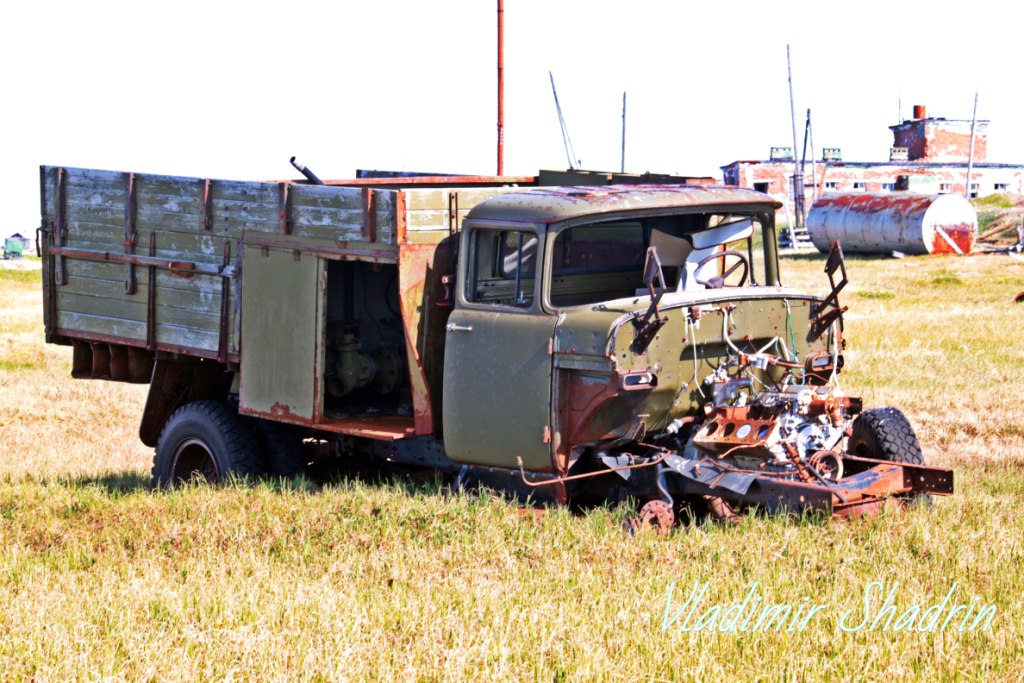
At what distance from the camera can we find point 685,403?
7.28 metres

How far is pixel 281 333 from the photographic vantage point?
8.34 m

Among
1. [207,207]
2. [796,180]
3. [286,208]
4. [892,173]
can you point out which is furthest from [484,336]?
[892,173]

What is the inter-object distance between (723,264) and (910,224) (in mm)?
29856

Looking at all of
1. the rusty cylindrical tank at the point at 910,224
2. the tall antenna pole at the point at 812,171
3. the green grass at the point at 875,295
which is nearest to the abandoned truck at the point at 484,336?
the green grass at the point at 875,295

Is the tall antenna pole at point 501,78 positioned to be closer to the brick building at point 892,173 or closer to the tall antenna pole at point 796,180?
A: the tall antenna pole at point 796,180

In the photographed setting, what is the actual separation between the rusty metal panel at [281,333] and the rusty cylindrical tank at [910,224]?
3087 cm

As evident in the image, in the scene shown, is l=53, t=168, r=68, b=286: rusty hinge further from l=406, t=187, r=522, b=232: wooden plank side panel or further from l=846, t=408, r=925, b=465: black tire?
l=846, t=408, r=925, b=465: black tire

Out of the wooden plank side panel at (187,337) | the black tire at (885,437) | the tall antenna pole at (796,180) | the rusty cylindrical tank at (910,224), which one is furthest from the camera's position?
the tall antenna pole at (796,180)

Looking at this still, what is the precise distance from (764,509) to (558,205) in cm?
202

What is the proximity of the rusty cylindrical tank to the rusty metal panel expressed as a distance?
30.9 m

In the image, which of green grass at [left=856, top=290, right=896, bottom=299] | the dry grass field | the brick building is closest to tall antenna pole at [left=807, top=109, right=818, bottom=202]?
the brick building

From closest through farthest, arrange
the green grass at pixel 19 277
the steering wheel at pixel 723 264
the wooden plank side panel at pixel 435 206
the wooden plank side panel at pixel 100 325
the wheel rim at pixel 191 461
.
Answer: the wooden plank side panel at pixel 435 206, the steering wheel at pixel 723 264, the wheel rim at pixel 191 461, the wooden plank side panel at pixel 100 325, the green grass at pixel 19 277

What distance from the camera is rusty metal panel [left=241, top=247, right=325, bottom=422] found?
820 centimetres

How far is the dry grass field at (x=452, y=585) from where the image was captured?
4.78 m
